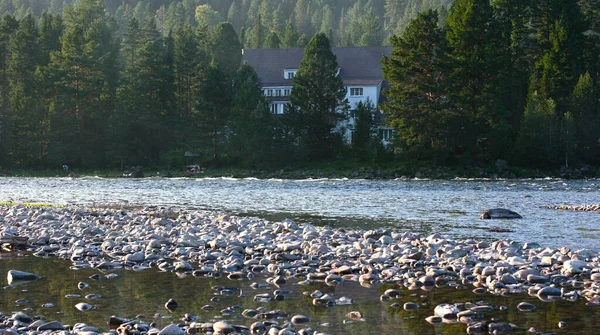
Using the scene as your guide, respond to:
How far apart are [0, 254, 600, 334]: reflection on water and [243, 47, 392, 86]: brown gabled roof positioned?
8611 centimetres

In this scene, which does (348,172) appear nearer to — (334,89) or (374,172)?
(374,172)

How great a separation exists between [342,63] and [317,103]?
90.1 feet

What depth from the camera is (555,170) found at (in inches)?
2702

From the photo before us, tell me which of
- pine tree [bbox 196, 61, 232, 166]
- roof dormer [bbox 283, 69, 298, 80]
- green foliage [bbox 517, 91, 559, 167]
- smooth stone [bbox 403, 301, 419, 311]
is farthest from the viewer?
roof dormer [bbox 283, 69, 298, 80]

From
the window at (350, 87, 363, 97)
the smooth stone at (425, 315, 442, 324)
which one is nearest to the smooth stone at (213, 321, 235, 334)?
the smooth stone at (425, 315, 442, 324)

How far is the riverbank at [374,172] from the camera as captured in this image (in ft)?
218

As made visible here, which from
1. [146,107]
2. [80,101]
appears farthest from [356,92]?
[80,101]

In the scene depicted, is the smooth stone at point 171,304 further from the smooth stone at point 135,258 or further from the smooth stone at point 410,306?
the smooth stone at point 135,258

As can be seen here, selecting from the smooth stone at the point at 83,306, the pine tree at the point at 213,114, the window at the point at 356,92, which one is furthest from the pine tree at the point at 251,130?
the smooth stone at the point at 83,306

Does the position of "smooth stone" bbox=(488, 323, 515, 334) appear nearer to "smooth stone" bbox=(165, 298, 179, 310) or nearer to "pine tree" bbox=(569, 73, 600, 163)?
"smooth stone" bbox=(165, 298, 179, 310)

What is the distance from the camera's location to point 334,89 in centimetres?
7819

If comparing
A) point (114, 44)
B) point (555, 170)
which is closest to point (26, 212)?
point (555, 170)

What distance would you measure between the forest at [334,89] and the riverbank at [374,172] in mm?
1576

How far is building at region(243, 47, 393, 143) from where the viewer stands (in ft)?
326
